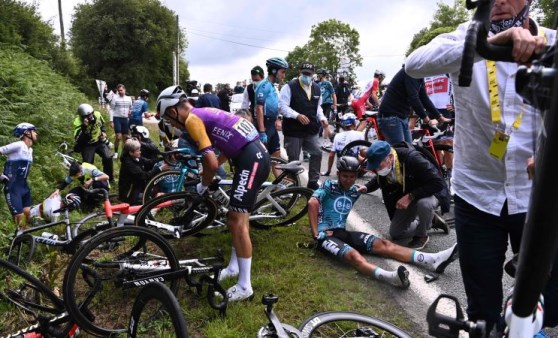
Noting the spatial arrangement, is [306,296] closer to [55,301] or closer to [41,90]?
[55,301]

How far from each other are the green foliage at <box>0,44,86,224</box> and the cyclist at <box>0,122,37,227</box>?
12.1 inches

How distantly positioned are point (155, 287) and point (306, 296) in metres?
1.55

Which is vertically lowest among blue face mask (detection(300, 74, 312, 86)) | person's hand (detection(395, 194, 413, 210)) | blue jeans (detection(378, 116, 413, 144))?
person's hand (detection(395, 194, 413, 210))

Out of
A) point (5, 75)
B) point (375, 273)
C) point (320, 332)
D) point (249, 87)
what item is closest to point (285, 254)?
point (375, 273)

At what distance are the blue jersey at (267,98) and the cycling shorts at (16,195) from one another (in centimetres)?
365

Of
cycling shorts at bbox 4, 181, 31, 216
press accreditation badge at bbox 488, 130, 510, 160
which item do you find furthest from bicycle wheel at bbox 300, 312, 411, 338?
cycling shorts at bbox 4, 181, 31, 216

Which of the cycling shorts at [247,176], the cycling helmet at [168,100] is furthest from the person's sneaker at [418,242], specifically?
the cycling helmet at [168,100]

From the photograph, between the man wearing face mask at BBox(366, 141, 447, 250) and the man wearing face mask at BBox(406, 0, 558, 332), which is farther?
the man wearing face mask at BBox(366, 141, 447, 250)

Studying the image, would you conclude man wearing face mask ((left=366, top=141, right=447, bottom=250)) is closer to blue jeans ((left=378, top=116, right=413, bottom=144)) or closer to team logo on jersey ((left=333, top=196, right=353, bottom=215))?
team logo on jersey ((left=333, top=196, right=353, bottom=215))

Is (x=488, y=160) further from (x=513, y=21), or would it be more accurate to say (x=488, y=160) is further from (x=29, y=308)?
(x=29, y=308)

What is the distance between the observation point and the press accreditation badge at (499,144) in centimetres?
177

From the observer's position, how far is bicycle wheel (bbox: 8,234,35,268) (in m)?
4.35

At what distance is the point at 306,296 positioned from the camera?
3645 mm

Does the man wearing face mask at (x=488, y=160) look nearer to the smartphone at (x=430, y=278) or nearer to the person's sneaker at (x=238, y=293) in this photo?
the smartphone at (x=430, y=278)
